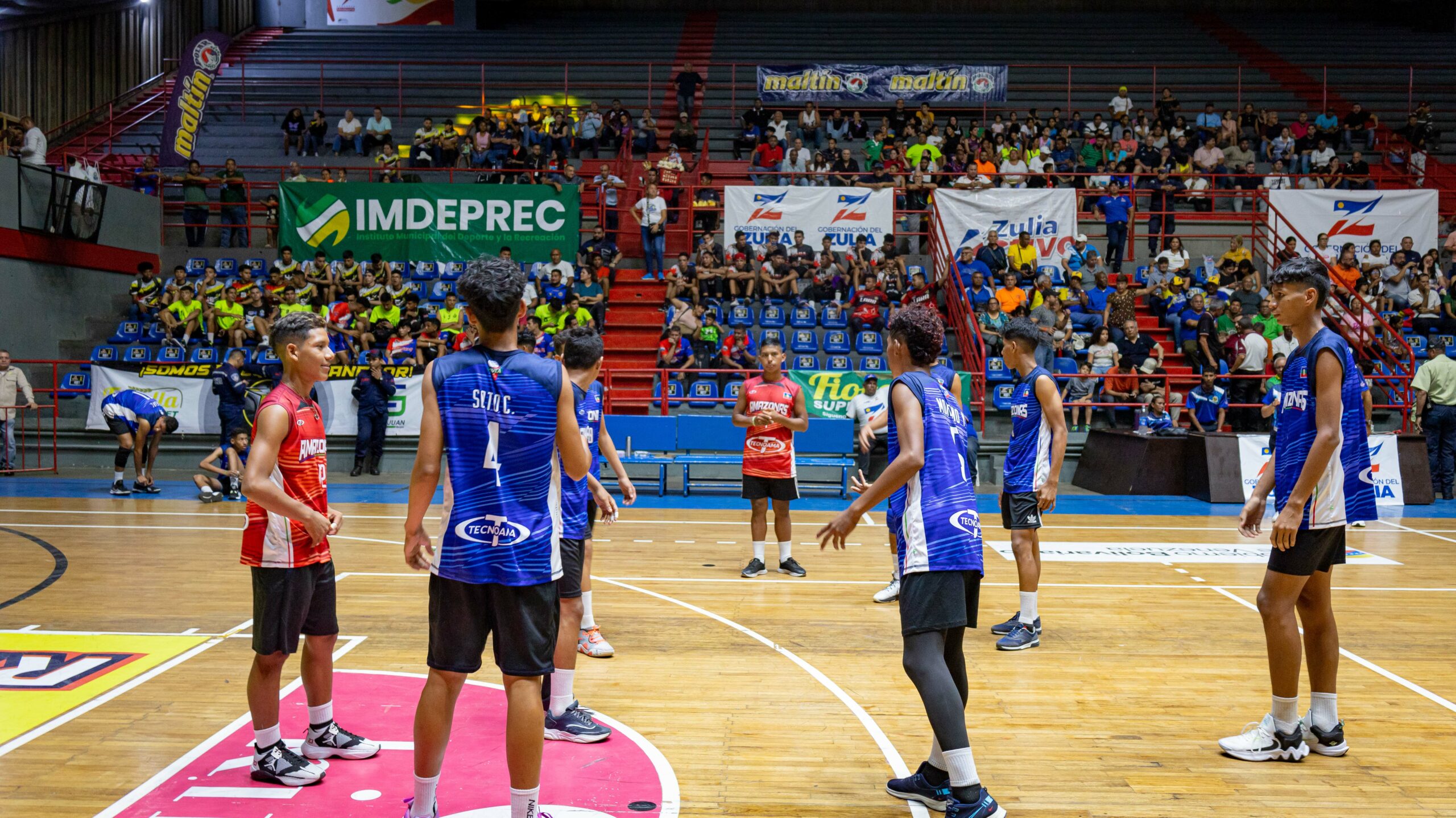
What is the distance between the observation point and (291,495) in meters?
4.30

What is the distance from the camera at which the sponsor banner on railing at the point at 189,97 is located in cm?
2119

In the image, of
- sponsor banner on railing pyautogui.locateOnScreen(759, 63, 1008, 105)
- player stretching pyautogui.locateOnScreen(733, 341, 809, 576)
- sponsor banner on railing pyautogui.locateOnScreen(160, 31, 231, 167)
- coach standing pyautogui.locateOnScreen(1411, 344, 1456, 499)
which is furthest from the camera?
sponsor banner on railing pyautogui.locateOnScreen(759, 63, 1008, 105)

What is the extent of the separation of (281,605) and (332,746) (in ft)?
2.48

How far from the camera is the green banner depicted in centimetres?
2008

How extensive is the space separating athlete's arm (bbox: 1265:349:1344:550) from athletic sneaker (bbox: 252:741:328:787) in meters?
4.39

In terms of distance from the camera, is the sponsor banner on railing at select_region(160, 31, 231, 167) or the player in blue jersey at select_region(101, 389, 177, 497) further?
the sponsor banner on railing at select_region(160, 31, 231, 167)

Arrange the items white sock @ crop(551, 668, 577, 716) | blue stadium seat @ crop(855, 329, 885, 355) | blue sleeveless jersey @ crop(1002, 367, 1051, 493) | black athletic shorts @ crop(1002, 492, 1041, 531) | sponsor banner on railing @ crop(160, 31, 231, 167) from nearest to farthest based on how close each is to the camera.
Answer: white sock @ crop(551, 668, 577, 716) < blue sleeveless jersey @ crop(1002, 367, 1051, 493) < black athletic shorts @ crop(1002, 492, 1041, 531) < blue stadium seat @ crop(855, 329, 885, 355) < sponsor banner on railing @ crop(160, 31, 231, 167)

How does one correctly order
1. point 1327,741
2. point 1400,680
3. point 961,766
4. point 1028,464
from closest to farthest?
point 961,766
point 1327,741
point 1400,680
point 1028,464

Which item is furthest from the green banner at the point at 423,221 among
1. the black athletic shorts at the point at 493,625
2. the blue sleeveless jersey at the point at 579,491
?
the black athletic shorts at the point at 493,625

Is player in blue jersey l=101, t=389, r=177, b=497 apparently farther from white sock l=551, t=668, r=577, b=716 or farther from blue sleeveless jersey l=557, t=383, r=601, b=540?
white sock l=551, t=668, r=577, b=716

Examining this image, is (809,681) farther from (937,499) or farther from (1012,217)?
(1012,217)

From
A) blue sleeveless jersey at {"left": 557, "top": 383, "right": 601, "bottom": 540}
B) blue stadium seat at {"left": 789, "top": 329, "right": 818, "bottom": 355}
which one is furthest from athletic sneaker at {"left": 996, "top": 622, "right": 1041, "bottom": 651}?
blue stadium seat at {"left": 789, "top": 329, "right": 818, "bottom": 355}

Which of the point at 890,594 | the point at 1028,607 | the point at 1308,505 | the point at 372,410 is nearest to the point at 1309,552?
the point at 1308,505

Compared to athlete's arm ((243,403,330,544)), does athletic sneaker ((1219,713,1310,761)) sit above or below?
below
